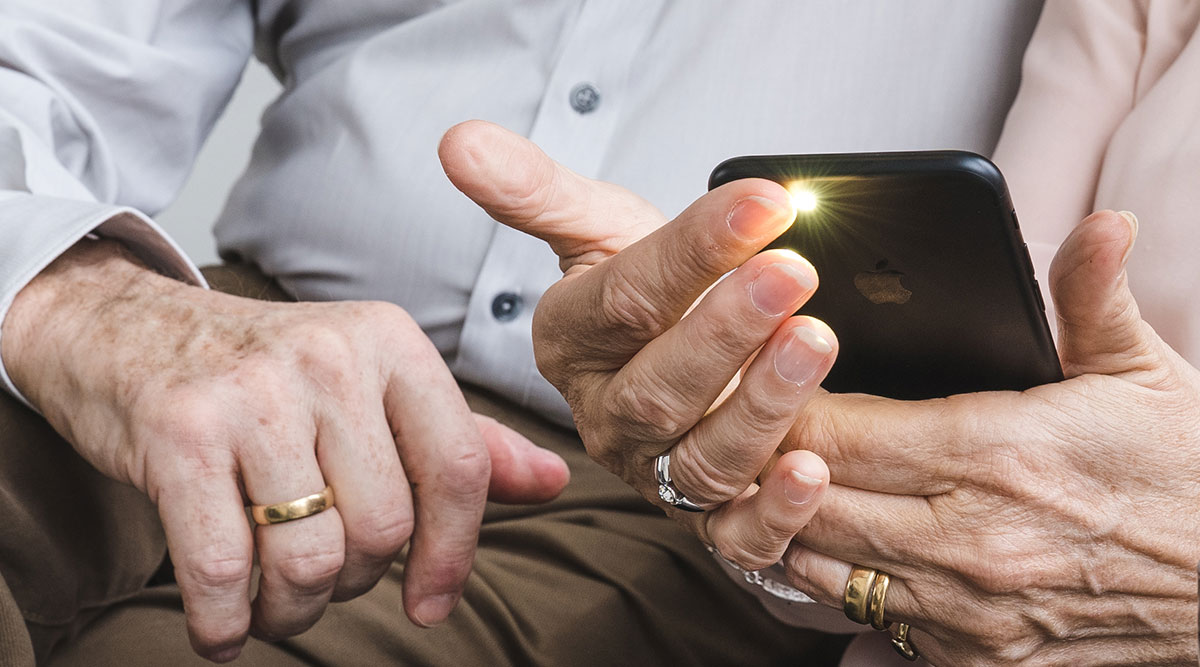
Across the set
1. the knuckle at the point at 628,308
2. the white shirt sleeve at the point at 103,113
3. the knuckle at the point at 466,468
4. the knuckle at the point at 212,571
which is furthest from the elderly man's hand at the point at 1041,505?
the white shirt sleeve at the point at 103,113

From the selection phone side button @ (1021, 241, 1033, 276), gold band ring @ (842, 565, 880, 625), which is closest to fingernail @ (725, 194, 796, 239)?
phone side button @ (1021, 241, 1033, 276)

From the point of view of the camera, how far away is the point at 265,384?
62cm

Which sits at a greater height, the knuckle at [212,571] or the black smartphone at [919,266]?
the black smartphone at [919,266]

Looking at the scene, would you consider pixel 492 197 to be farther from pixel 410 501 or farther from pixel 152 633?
pixel 152 633

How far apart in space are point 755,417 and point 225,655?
383 mm

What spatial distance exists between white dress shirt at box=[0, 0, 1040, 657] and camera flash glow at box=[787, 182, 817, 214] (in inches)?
16.9

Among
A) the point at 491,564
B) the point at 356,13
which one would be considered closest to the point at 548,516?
the point at 491,564

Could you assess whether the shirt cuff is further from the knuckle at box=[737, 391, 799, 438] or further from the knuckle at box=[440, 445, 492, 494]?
the knuckle at box=[737, 391, 799, 438]

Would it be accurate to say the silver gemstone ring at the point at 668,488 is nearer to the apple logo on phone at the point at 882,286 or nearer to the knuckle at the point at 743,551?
the knuckle at the point at 743,551

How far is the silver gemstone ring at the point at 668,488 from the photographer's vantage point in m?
0.56

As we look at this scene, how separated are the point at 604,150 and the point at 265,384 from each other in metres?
0.41

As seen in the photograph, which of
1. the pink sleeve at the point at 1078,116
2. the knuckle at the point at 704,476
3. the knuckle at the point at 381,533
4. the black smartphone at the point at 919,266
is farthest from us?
the pink sleeve at the point at 1078,116

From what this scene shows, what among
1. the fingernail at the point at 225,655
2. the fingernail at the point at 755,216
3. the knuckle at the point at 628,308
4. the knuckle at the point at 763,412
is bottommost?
the fingernail at the point at 225,655

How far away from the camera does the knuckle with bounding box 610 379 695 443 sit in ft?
1.67
